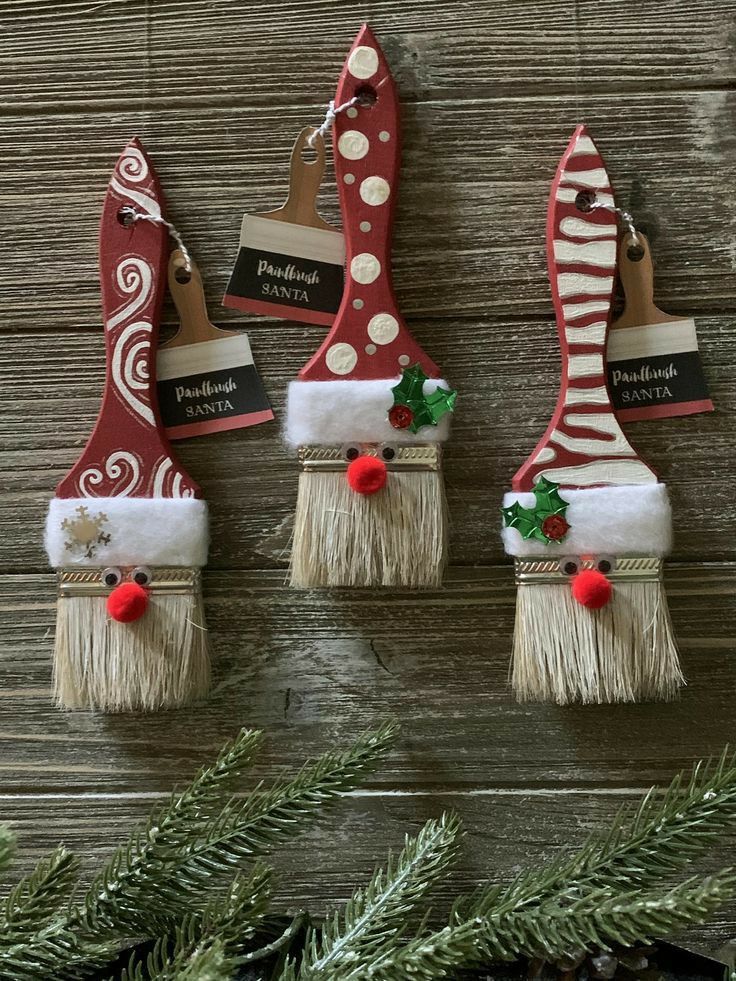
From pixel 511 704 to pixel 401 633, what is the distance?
0.35 feet

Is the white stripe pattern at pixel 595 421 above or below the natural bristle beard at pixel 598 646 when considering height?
above

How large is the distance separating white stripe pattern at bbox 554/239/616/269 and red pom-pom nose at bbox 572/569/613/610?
0.24 m

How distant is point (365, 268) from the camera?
68 centimetres

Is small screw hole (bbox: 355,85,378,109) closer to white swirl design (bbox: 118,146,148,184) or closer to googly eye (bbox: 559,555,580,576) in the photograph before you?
white swirl design (bbox: 118,146,148,184)

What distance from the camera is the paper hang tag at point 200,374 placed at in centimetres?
70

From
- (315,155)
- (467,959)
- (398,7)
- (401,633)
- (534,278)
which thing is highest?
(398,7)

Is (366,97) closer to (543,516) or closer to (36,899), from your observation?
(543,516)

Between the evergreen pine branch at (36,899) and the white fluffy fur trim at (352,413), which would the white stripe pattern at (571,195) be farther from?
the evergreen pine branch at (36,899)

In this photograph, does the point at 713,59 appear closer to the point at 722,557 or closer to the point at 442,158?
the point at 442,158

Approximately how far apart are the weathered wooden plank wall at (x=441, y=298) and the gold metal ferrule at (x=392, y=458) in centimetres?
5

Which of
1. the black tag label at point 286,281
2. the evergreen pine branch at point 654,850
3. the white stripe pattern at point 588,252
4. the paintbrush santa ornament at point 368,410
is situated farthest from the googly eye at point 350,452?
the evergreen pine branch at point 654,850

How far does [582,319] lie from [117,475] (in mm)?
391

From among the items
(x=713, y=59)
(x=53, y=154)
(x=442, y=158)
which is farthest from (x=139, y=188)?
(x=713, y=59)

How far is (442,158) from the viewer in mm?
704
